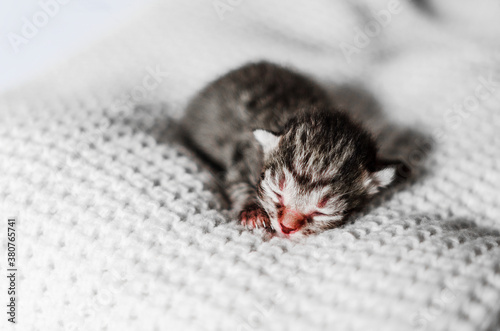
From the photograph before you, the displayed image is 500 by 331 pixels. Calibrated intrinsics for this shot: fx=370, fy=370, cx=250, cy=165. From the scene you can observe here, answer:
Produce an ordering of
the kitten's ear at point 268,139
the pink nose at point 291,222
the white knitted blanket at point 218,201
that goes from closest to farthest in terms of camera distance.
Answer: the white knitted blanket at point 218,201
the pink nose at point 291,222
the kitten's ear at point 268,139

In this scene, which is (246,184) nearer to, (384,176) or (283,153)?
(283,153)

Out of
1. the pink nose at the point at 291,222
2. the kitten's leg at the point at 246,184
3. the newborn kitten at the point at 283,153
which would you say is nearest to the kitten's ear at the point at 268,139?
the newborn kitten at the point at 283,153

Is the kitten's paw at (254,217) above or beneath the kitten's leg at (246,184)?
above

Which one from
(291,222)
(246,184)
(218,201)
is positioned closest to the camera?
(291,222)

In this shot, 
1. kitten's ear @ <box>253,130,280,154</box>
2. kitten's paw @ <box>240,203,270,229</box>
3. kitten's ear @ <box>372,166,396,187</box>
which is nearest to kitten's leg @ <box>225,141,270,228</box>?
kitten's paw @ <box>240,203,270,229</box>

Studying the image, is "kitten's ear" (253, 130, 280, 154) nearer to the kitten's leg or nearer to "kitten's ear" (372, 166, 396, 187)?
the kitten's leg

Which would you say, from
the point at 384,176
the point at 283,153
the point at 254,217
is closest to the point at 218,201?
the point at 254,217

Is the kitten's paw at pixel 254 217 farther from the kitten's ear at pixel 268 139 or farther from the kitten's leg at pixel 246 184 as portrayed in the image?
the kitten's ear at pixel 268 139
